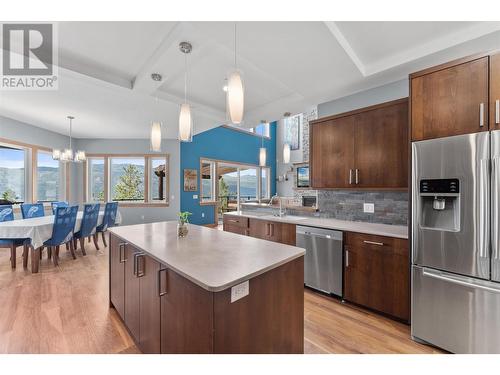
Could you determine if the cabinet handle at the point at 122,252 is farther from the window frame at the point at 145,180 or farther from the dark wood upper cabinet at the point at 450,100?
Answer: the window frame at the point at 145,180

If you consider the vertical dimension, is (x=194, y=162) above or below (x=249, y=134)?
below

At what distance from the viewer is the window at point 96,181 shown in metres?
6.74

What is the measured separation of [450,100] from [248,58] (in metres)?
1.80

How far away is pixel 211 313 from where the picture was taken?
1049 mm

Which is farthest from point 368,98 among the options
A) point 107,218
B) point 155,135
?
point 107,218

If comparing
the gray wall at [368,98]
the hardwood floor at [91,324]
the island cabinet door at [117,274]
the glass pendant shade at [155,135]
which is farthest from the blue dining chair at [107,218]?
the gray wall at [368,98]

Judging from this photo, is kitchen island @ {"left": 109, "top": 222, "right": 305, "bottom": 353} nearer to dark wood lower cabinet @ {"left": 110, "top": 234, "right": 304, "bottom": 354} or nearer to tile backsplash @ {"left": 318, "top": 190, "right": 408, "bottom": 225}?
dark wood lower cabinet @ {"left": 110, "top": 234, "right": 304, "bottom": 354}

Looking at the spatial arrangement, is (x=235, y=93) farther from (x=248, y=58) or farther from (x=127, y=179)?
(x=127, y=179)

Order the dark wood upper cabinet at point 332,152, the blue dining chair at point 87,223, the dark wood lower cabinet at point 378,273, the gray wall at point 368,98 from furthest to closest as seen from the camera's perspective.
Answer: the blue dining chair at point 87,223 → the dark wood upper cabinet at point 332,152 → the gray wall at point 368,98 → the dark wood lower cabinet at point 378,273

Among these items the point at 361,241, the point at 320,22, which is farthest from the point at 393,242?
the point at 320,22

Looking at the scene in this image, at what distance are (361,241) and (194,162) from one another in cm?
574

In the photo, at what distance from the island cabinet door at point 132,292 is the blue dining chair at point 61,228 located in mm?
2522
